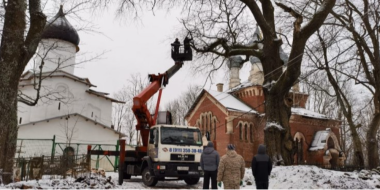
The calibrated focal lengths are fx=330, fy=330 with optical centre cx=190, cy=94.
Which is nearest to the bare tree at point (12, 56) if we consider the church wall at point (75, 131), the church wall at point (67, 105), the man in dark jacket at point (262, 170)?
the man in dark jacket at point (262, 170)

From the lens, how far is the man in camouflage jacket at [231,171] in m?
7.63

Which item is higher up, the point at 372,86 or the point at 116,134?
the point at 372,86

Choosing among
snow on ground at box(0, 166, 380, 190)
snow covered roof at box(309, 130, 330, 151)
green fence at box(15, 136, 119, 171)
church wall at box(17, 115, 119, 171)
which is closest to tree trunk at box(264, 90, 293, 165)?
snow on ground at box(0, 166, 380, 190)

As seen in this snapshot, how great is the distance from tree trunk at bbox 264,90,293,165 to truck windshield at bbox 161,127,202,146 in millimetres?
2583

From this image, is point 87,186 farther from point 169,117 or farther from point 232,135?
point 232,135

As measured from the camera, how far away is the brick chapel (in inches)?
1216

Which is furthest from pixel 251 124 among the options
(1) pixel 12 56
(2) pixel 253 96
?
(1) pixel 12 56

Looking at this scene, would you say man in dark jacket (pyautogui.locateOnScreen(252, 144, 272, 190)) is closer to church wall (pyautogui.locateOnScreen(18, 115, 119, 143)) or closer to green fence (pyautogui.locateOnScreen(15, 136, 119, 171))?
green fence (pyautogui.locateOnScreen(15, 136, 119, 171))

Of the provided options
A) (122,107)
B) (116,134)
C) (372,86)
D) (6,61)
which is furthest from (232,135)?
(6,61)

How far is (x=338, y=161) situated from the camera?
33219mm

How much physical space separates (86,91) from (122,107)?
1564cm

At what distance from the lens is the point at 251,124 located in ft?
106

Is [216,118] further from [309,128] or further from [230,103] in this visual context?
[309,128]

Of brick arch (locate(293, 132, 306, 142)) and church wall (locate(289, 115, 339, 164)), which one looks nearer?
church wall (locate(289, 115, 339, 164))
